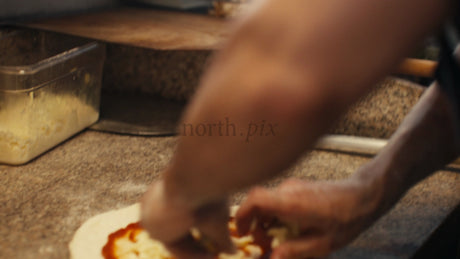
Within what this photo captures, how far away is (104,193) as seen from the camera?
4.38 ft

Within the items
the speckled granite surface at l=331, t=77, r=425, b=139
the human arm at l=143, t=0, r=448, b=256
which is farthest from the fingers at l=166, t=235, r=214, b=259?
the speckled granite surface at l=331, t=77, r=425, b=139

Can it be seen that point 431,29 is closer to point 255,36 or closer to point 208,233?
point 255,36

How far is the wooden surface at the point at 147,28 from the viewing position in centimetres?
169

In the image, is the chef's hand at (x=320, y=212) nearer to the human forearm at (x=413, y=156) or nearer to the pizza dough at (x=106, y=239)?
the human forearm at (x=413, y=156)

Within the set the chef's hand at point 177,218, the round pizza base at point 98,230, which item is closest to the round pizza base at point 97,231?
the round pizza base at point 98,230

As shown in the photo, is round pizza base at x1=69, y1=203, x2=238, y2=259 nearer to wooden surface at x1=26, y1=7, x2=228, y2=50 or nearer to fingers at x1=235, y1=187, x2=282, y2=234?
fingers at x1=235, y1=187, x2=282, y2=234

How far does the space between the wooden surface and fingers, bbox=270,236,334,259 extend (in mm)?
940

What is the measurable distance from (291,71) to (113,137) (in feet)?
4.63

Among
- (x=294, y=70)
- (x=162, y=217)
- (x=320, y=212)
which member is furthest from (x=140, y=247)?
(x=294, y=70)

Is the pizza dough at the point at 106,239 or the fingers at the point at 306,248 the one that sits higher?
the fingers at the point at 306,248

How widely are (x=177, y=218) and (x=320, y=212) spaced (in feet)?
1.17

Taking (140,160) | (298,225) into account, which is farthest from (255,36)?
(140,160)

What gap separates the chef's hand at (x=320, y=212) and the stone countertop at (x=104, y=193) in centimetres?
29

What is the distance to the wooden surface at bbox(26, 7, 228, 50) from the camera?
1688 millimetres
